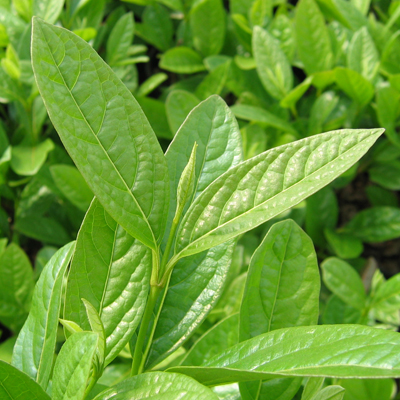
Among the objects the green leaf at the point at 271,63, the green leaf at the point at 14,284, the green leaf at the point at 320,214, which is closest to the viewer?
the green leaf at the point at 14,284

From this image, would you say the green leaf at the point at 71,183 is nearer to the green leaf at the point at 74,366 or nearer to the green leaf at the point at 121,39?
the green leaf at the point at 121,39

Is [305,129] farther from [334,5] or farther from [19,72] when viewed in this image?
[19,72]

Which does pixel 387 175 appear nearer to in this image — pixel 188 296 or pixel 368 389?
pixel 368 389

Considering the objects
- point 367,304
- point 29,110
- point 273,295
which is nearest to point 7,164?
point 29,110

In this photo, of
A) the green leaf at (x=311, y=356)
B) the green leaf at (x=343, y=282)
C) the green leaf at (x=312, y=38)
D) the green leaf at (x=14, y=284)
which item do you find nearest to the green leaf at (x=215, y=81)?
the green leaf at (x=312, y=38)

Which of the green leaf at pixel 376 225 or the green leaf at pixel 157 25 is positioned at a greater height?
the green leaf at pixel 157 25

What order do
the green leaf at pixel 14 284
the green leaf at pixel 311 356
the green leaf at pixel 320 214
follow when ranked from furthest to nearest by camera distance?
the green leaf at pixel 320 214
the green leaf at pixel 14 284
the green leaf at pixel 311 356

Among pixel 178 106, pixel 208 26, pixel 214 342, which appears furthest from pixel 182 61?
pixel 214 342

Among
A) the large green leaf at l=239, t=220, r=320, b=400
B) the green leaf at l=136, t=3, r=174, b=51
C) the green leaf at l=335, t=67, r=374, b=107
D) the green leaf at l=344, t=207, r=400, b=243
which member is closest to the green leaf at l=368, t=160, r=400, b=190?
the green leaf at l=344, t=207, r=400, b=243
